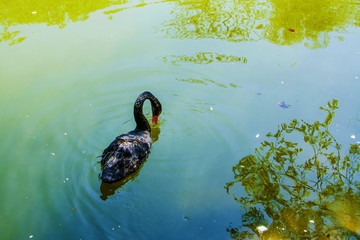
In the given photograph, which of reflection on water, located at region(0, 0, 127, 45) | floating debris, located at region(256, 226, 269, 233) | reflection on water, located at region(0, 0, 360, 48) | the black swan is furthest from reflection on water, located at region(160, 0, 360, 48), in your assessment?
floating debris, located at region(256, 226, 269, 233)

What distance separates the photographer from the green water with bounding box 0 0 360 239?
341 cm

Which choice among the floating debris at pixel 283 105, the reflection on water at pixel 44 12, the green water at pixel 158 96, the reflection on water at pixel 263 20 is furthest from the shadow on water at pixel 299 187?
the reflection on water at pixel 44 12

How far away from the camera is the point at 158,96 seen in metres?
5.54

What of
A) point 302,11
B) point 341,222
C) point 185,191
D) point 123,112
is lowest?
point 341,222

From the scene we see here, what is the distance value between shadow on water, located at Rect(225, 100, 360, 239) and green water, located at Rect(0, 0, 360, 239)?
0.44 feet

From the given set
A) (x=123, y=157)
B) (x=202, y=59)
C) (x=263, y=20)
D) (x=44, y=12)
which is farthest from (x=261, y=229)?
(x=44, y=12)

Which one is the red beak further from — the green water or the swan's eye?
the swan's eye

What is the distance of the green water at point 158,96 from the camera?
11.2ft

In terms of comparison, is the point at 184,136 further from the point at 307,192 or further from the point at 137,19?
the point at 137,19

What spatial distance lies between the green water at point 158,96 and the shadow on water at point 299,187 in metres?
0.13

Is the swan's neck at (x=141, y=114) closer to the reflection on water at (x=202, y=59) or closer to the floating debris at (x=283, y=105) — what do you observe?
the reflection on water at (x=202, y=59)

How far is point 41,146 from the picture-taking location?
4336 mm

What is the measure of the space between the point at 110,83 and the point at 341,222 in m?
4.23

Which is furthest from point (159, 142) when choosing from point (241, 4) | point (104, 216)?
point (241, 4)
